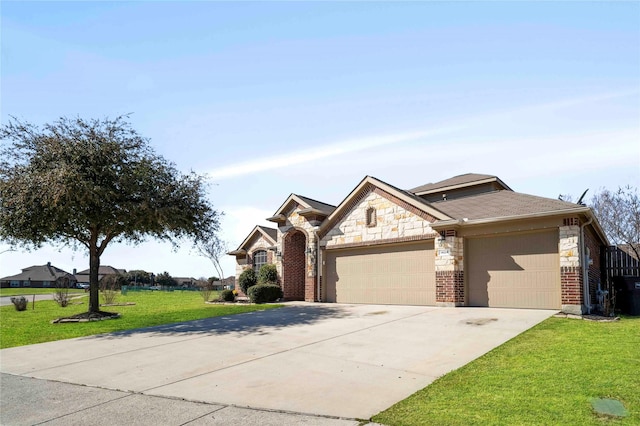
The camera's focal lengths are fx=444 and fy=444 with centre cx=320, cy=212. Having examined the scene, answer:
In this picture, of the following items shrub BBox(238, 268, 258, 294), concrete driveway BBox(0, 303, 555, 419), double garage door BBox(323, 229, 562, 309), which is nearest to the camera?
concrete driveway BBox(0, 303, 555, 419)

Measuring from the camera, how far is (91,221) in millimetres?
15945

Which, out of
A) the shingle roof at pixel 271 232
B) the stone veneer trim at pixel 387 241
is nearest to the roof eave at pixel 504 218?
the stone veneer trim at pixel 387 241

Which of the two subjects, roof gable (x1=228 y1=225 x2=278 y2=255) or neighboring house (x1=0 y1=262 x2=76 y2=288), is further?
neighboring house (x1=0 y1=262 x2=76 y2=288)

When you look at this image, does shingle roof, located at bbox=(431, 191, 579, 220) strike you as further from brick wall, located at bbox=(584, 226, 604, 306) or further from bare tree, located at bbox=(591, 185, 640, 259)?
bare tree, located at bbox=(591, 185, 640, 259)

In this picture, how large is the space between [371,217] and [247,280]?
31.0ft

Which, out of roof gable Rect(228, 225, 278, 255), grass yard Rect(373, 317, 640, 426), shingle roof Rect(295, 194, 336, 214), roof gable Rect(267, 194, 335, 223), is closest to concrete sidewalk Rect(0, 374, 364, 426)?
grass yard Rect(373, 317, 640, 426)

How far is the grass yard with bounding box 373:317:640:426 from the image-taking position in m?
5.27

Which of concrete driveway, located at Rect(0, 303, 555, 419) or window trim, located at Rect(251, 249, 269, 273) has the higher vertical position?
window trim, located at Rect(251, 249, 269, 273)

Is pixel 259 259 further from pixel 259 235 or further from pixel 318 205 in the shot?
pixel 318 205

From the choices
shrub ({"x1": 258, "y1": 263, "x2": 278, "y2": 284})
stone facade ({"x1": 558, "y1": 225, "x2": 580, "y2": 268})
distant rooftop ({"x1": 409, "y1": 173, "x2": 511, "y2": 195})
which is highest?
distant rooftop ({"x1": 409, "y1": 173, "x2": 511, "y2": 195})

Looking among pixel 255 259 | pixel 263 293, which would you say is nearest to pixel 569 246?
pixel 263 293

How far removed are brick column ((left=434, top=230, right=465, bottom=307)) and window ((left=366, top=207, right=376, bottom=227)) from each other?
3.46 meters

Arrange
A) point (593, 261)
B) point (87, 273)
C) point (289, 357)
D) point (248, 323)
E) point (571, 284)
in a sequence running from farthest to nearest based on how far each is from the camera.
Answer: point (87, 273)
point (593, 261)
point (248, 323)
point (571, 284)
point (289, 357)

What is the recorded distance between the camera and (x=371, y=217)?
63.9ft
